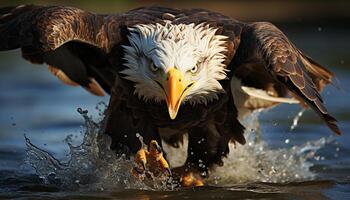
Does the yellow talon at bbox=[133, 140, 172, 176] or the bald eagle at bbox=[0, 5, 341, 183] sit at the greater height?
the bald eagle at bbox=[0, 5, 341, 183]

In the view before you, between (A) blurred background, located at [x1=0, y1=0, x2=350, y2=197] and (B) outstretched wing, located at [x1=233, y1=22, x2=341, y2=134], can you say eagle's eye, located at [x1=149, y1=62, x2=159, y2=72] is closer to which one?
(B) outstretched wing, located at [x1=233, y1=22, x2=341, y2=134]

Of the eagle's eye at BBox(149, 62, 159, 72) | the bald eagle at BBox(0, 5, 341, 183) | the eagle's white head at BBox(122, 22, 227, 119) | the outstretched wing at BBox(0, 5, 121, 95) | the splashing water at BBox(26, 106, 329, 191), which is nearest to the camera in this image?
the eagle's white head at BBox(122, 22, 227, 119)

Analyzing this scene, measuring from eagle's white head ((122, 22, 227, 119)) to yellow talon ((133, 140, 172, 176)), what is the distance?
432 mm

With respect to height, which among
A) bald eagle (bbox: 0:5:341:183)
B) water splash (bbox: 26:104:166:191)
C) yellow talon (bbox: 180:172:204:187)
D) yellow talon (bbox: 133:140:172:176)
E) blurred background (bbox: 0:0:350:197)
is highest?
bald eagle (bbox: 0:5:341:183)

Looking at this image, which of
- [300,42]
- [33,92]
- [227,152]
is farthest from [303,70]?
[300,42]

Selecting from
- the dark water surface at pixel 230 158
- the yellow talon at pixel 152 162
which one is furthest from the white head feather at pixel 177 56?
the dark water surface at pixel 230 158

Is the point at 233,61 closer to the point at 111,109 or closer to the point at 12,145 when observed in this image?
the point at 111,109

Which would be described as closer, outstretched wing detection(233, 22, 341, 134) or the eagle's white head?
the eagle's white head

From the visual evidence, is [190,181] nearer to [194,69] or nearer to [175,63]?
[194,69]

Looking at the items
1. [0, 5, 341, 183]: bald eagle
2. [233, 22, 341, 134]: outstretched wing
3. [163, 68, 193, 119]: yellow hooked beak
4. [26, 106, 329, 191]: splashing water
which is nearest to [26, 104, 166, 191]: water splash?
[26, 106, 329, 191]: splashing water

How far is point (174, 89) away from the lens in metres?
7.41

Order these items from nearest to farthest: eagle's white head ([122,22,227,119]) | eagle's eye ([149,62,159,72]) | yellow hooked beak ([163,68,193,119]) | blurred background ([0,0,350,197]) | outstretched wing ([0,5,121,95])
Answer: yellow hooked beak ([163,68,193,119])
eagle's white head ([122,22,227,119])
eagle's eye ([149,62,159,72])
outstretched wing ([0,5,121,95])
blurred background ([0,0,350,197])

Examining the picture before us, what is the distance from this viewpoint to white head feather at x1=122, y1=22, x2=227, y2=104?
301 inches

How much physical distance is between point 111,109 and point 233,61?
107 cm
